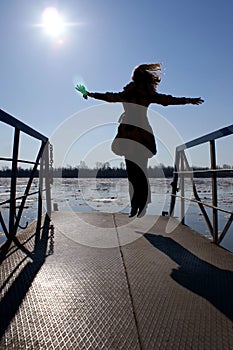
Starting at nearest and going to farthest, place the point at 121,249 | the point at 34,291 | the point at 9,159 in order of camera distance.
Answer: the point at 34,291 < the point at 121,249 < the point at 9,159

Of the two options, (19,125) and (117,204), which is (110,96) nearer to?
(19,125)

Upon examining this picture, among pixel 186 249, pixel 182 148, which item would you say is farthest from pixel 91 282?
pixel 182 148

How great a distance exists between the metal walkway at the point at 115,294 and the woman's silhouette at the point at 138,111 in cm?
91

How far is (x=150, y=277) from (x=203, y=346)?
2.27ft

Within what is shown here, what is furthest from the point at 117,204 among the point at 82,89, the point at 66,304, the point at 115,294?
the point at 66,304

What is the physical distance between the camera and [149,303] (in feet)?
4.39

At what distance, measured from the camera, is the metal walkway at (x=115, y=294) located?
3.47 ft

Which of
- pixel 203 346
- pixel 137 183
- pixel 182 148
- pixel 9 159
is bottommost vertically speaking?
pixel 203 346

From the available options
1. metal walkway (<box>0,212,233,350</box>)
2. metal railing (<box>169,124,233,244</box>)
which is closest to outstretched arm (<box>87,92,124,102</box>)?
metal railing (<box>169,124,233,244</box>)

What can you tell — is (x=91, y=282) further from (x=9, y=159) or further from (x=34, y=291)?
(x=9, y=159)

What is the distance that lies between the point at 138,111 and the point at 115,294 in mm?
1936

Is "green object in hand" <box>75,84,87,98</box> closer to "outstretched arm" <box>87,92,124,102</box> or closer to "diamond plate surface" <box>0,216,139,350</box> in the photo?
"outstretched arm" <box>87,92,124,102</box>

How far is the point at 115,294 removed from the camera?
4.71 feet

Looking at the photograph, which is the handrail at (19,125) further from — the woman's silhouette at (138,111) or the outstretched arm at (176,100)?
the outstretched arm at (176,100)
